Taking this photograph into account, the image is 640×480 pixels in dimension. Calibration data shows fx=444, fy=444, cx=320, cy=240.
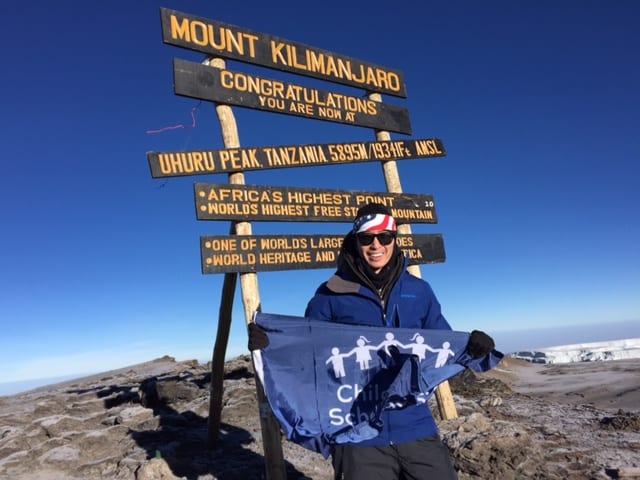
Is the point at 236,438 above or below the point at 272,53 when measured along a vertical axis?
below

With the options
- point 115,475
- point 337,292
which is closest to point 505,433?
point 337,292

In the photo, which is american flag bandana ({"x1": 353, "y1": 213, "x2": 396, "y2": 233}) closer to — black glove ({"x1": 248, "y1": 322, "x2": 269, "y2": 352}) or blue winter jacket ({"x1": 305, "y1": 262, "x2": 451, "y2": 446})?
blue winter jacket ({"x1": 305, "y1": 262, "x2": 451, "y2": 446})

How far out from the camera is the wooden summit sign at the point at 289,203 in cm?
577

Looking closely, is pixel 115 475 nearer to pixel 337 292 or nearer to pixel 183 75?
pixel 337 292

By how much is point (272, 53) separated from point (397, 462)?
242 inches

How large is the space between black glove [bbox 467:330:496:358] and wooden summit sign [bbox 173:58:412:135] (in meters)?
4.65

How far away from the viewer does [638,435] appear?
6.78m

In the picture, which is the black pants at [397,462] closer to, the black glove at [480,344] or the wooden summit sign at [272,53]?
the black glove at [480,344]

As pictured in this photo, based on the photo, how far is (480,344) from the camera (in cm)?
336

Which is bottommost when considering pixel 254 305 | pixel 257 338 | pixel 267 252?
pixel 257 338

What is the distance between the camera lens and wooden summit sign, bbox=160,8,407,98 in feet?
19.9

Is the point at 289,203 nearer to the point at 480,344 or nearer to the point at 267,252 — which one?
the point at 267,252

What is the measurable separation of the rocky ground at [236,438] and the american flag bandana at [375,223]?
13.0ft

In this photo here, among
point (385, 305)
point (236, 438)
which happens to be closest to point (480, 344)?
point (385, 305)
